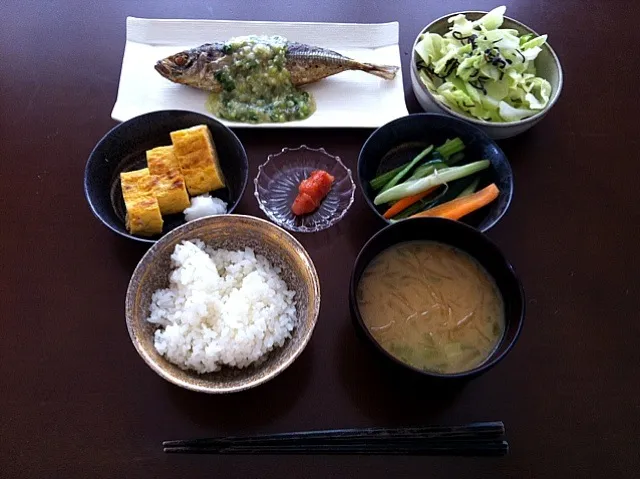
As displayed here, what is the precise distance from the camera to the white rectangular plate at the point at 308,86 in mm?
1820

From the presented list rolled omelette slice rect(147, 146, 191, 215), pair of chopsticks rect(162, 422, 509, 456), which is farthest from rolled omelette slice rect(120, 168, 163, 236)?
pair of chopsticks rect(162, 422, 509, 456)

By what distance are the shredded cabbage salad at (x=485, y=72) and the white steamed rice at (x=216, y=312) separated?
86 centimetres

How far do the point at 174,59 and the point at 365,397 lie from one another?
1.25 m

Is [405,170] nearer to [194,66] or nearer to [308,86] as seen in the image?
[308,86]

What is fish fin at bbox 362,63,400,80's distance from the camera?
1.89m

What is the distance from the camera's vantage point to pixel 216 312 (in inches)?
53.6

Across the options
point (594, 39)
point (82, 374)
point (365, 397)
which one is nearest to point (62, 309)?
point (82, 374)

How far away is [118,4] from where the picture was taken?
6.74ft

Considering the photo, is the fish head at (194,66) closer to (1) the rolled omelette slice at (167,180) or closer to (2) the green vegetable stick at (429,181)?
(1) the rolled omelette slice at (167,180)

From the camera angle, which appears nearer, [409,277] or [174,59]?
[409,277]

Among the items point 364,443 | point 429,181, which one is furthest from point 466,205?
point 364,443

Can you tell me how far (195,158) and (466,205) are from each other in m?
0.80

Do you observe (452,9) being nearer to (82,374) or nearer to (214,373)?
(214,373)

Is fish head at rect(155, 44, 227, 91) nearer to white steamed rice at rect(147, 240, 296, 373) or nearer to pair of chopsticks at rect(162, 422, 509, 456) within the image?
white steamed rice at rect(147, 240, 296, 373)
